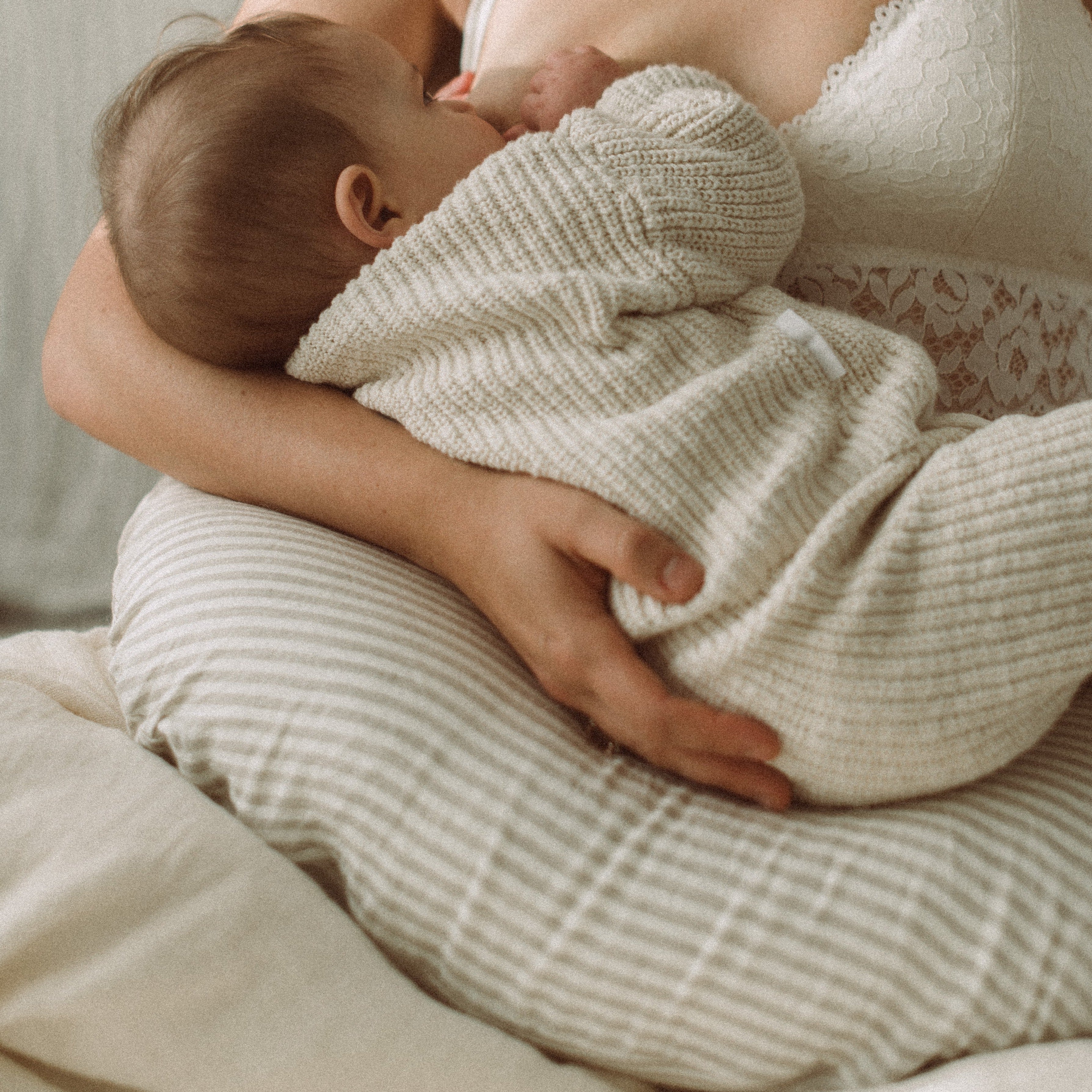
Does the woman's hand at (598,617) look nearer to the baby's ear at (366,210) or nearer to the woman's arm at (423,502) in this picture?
the woman's arm at (423,502)

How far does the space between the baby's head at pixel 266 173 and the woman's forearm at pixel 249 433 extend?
0.15 feet

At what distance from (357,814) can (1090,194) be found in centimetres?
83

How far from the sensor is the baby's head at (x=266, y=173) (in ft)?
2.08

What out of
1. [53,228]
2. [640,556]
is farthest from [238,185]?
[53,228]

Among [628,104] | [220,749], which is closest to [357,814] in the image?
[220,749]

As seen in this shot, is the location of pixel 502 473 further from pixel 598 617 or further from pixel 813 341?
pixel 813 341

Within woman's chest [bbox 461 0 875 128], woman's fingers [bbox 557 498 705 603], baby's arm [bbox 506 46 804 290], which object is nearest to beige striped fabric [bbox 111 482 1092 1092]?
woman's fingers [bbox 557 498 705 603]

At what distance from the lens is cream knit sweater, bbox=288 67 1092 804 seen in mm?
506

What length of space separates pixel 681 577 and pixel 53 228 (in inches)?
42.6

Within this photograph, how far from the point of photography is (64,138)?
119 centimetres

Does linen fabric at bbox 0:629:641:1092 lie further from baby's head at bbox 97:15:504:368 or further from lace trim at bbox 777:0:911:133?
lace trim at bbox 777:0:911:133

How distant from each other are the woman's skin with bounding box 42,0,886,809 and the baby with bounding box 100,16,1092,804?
23mm

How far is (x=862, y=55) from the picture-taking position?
2.51ft

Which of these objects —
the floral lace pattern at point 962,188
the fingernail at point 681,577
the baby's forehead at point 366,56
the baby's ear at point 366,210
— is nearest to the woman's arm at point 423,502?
the fingernail at point 681,577
